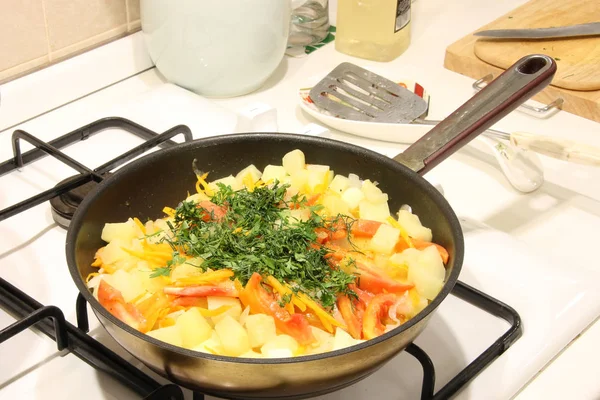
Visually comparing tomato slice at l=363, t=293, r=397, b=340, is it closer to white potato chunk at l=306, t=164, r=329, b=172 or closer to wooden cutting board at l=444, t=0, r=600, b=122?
white potato chunk at l=306, t=164, r=329, b=172

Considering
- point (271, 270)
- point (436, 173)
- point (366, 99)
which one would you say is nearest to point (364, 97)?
point (366, 99)

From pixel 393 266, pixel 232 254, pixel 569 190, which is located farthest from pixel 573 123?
pixel 232 254

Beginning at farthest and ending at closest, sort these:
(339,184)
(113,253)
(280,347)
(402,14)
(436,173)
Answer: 1. (402,14)
2. (436,173)
3. (339,184)
4. (113,253)
5. (280,347)

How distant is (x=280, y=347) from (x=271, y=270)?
0.29 feet

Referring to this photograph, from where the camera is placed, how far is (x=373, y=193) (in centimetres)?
91

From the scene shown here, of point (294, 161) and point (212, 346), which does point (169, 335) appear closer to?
point (212, 346)

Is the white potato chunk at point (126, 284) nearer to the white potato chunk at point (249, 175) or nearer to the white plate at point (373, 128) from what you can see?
the white potato chunk at point (249, 175)

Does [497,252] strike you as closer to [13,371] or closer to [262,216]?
[262,216]

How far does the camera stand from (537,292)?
93cm

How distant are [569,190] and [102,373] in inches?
30.4

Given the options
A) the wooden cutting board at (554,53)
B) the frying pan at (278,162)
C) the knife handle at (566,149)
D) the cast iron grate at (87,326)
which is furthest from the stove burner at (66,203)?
the wooden cutting board at (554,53)

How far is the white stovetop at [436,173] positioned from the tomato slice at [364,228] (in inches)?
7.2

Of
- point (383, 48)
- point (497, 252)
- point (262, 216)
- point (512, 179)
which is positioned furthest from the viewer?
point (383, 48)

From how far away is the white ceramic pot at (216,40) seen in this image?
4.02 ft
